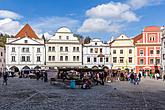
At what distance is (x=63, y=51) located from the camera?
90.8m

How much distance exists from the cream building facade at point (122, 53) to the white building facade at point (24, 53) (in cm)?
1840

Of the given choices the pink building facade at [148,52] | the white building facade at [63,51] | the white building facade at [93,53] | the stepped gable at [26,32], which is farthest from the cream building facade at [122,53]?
the stepped gable at [26,32]

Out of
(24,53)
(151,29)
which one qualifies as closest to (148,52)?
(151,29)

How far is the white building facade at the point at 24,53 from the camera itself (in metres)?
89.2

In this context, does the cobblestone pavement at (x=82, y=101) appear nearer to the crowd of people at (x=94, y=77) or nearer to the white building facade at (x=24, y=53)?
the crowd of people at (x=94, y=77)

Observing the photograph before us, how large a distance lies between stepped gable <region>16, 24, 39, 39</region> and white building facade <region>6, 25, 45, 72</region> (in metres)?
6.09

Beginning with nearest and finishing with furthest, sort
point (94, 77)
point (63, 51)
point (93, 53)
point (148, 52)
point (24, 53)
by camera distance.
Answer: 1. point (94, 77)
2. point (148, 52)
3. point (24, 53)
4. point (63, 51)
5. point (93, 53)

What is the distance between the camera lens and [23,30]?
98812mm

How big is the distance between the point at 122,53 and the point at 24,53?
82.9 ft

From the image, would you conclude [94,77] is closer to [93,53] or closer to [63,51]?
[93,53]

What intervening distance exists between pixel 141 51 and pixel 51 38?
23.2 m

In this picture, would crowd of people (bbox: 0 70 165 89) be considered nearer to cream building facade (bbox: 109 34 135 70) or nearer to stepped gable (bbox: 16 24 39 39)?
cream building facade (bbox: 109 34 135 70)

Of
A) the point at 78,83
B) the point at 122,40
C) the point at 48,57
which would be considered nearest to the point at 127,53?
the point at 122,40

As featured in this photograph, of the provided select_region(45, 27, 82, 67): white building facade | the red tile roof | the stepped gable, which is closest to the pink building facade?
the red tile roof
